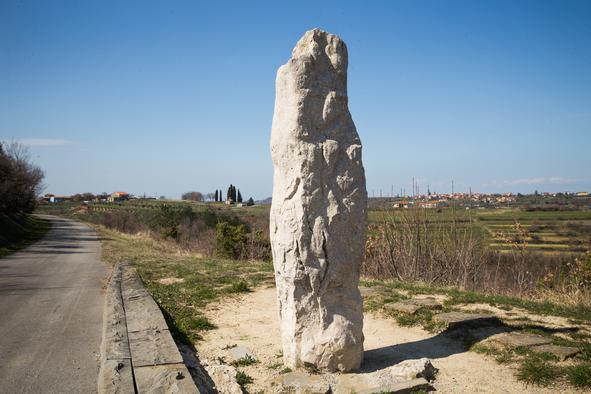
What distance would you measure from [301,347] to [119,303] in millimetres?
4517

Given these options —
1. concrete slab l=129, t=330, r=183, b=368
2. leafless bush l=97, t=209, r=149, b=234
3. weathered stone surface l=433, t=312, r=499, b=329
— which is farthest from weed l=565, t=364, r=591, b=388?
leafless bush l=97, t=209, r=149, b=234

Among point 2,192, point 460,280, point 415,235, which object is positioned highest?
point 2,192

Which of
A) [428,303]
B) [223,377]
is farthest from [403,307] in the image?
[223,377]

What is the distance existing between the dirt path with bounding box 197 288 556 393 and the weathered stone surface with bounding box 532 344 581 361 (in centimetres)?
63

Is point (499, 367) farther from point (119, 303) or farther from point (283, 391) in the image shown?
point (119, 303)

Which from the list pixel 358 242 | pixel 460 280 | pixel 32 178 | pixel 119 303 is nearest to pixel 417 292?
pixel 460 280

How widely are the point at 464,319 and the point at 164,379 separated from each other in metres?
4.32

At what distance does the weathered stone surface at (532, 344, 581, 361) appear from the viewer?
4.85 meters

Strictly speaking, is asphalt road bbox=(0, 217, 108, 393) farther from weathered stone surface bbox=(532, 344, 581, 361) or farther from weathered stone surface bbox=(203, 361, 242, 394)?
weathered stone surface bbox=(532, 344, 581, 361)

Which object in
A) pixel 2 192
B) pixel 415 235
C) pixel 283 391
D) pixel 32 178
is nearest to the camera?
pixel 283 391

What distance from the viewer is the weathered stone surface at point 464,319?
623cm

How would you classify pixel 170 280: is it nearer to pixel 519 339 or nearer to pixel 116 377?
pixel 116 377

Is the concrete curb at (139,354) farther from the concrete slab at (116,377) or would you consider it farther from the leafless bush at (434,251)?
the leafless bush at (434,251)

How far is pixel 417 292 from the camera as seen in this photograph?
28.2 feet
